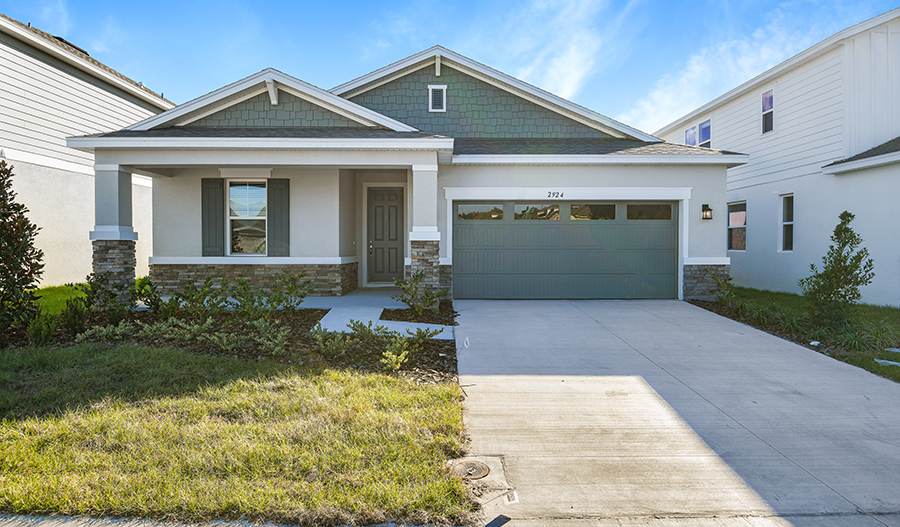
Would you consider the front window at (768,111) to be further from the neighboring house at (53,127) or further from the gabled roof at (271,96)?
the neighboring house at (53,127)

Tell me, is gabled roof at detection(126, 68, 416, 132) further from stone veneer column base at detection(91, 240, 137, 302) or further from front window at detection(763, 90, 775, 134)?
front window at detection(763, 90, 775, 134)

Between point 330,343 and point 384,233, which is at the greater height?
point 384,233

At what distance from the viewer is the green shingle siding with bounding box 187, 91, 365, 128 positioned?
31.4ft

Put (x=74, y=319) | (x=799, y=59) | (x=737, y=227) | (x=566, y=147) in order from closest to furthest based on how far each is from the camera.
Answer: (x=74, y=319)
(x=566, y=147)
(x=799, y=59)
(x=737, y=227)

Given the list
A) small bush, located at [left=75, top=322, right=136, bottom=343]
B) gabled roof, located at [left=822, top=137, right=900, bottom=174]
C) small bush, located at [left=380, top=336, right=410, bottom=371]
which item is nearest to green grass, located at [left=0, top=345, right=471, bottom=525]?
small bush, located at [left=380, top=336, right=410, bottom=371]

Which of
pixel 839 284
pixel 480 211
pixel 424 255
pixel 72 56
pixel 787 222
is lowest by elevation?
pixel 839 284

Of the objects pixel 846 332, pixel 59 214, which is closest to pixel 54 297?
pixel 59 214

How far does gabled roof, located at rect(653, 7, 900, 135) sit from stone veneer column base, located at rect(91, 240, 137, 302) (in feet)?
49.0

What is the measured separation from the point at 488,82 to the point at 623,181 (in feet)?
13.3

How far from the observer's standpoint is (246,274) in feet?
34.8

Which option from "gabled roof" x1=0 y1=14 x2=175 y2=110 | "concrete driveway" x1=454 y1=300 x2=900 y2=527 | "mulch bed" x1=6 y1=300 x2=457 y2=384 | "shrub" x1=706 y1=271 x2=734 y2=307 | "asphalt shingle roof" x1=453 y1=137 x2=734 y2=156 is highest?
"gabled roof" x1=0 y1=14 x2=175 y2=110

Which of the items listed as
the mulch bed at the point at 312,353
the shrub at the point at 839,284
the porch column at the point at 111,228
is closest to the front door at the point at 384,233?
the mulch bed at the point at 312,353

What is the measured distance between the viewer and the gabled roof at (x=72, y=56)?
10.9 m

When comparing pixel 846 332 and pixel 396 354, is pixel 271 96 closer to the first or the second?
pixel 396 354
